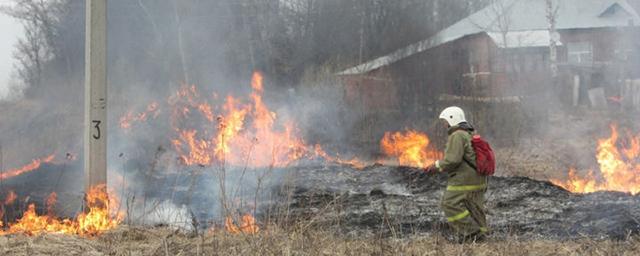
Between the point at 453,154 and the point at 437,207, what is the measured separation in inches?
114

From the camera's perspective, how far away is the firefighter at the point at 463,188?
22.1 feet

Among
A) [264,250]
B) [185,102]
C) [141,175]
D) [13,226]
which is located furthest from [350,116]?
[264,250]

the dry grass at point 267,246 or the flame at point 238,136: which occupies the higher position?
the flame at point 238,136

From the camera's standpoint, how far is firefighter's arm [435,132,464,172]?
6.69 meters

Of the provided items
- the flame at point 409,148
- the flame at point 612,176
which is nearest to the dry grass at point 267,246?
the flame at point 612,176

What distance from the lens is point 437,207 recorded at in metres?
9.42

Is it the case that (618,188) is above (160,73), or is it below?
below

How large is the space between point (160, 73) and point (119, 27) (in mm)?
2173

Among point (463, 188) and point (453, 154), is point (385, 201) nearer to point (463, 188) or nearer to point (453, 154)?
point (463, 188)

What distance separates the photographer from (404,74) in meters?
21.0

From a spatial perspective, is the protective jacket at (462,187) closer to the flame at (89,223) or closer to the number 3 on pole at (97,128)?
the flame at (89,223)

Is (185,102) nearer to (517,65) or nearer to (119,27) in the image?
(119,27)

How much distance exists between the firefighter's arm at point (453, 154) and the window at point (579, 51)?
2645 cm

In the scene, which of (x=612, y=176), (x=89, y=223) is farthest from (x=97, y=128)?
(x=612, y=176)
